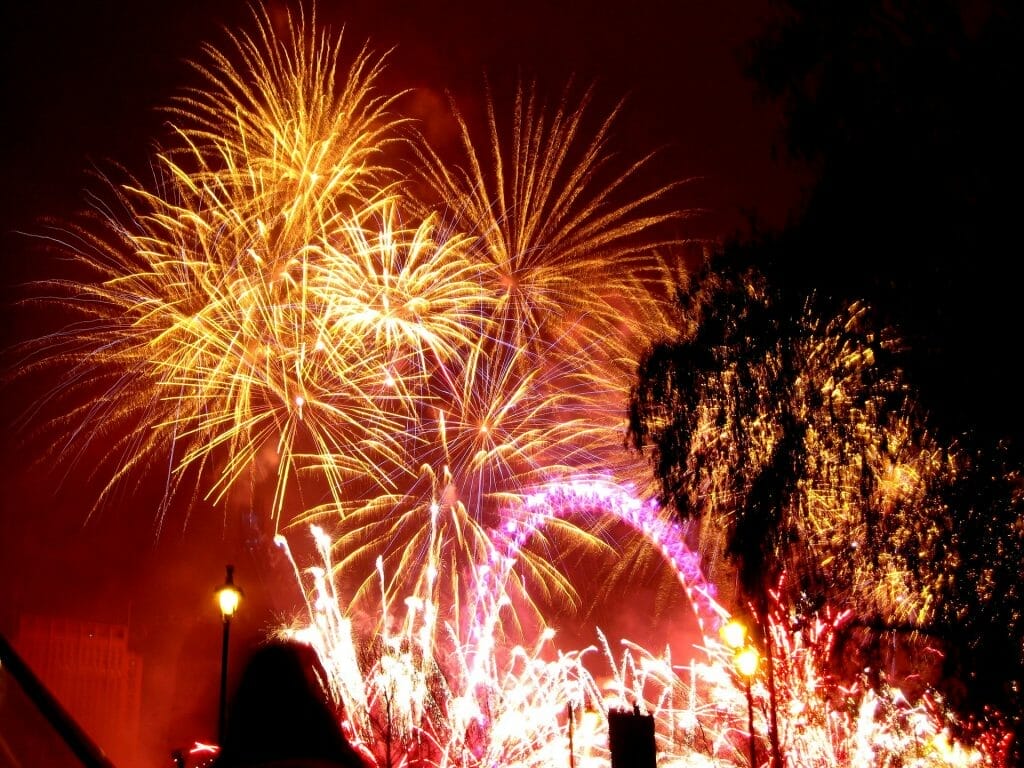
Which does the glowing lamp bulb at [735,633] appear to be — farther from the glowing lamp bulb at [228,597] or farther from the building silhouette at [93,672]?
the building silhouette at [93,672]

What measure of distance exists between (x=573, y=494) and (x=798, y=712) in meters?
6.48

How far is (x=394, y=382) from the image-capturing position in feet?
65.7

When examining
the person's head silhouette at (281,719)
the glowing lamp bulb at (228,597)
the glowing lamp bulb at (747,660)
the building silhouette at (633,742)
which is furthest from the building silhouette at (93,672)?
the person's head silhouette at (281,719)

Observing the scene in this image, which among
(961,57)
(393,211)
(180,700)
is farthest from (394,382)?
(180,700)

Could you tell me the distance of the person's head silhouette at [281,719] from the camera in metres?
3.66

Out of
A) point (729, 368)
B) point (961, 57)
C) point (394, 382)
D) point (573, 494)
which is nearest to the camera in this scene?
point (961, 57)

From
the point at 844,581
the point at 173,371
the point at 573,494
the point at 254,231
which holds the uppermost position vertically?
the point at 254,231

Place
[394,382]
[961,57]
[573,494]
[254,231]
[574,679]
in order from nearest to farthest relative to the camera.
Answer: [961,57], [254,231], [394,382], [573,494], [574,679]

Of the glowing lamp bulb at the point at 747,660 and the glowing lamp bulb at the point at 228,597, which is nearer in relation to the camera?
the glowing lamp bulb at the point at 228,597

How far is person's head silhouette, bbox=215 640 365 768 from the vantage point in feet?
12.0

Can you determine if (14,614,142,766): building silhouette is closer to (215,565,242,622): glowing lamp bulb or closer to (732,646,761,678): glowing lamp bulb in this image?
(215,565,242,622): glowing lamp bulb

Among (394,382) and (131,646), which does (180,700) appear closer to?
(131,646)

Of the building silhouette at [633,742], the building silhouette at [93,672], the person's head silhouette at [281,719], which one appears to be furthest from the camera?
the building silhouette at [93,672]

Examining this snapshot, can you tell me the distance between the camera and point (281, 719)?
12.2ft
